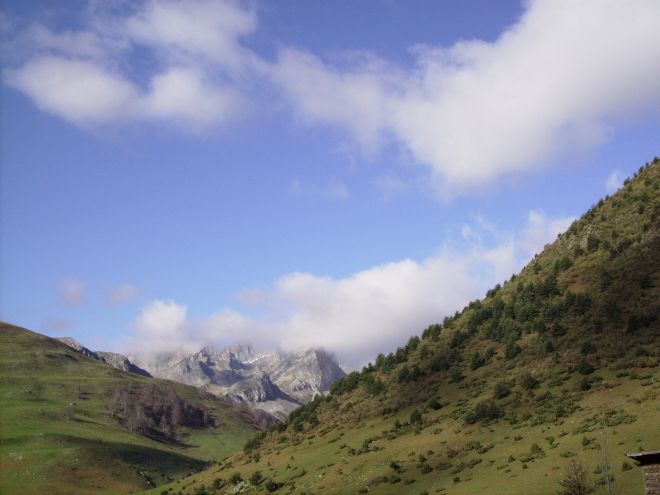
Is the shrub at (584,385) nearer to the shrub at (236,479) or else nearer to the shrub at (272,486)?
the shrub at (272,486)

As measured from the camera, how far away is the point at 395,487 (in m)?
45.0

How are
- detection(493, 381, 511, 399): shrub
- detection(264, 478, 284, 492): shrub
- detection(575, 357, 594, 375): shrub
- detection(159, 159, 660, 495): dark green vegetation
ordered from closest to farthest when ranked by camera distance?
detection(159, 159, 660, 495): dark green vegetation, detection(575, 357, 594, 375): shrub, detection(264, 478, 284, 492): shrub, detection(493, 381, 511, 399): shrub

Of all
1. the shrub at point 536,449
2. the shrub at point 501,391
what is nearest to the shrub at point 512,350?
the shrub at point 501,391

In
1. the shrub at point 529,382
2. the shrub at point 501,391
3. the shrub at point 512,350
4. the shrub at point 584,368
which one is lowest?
the shrub at point 501,391

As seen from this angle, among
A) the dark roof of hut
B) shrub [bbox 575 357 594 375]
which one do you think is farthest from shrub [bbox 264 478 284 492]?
the dark roof of hut

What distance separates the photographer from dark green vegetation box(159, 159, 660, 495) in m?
39.5

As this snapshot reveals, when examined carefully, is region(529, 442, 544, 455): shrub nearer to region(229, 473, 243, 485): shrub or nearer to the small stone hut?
the small stone hut

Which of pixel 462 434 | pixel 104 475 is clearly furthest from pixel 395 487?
pixel 104 475

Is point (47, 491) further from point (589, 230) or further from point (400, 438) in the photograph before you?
point (589, 230)

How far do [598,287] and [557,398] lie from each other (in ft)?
87.5

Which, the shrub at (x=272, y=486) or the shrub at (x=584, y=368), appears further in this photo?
the shrub at (x=272, y=486)

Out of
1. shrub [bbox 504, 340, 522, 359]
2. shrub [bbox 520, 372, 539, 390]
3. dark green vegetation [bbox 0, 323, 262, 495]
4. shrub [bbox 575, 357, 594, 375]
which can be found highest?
shrub [bbox 504, 340, 522, 359]

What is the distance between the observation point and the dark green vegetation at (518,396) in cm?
3947

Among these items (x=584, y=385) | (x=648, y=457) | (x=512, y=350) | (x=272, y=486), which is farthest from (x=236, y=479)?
(x=648, y=457)
